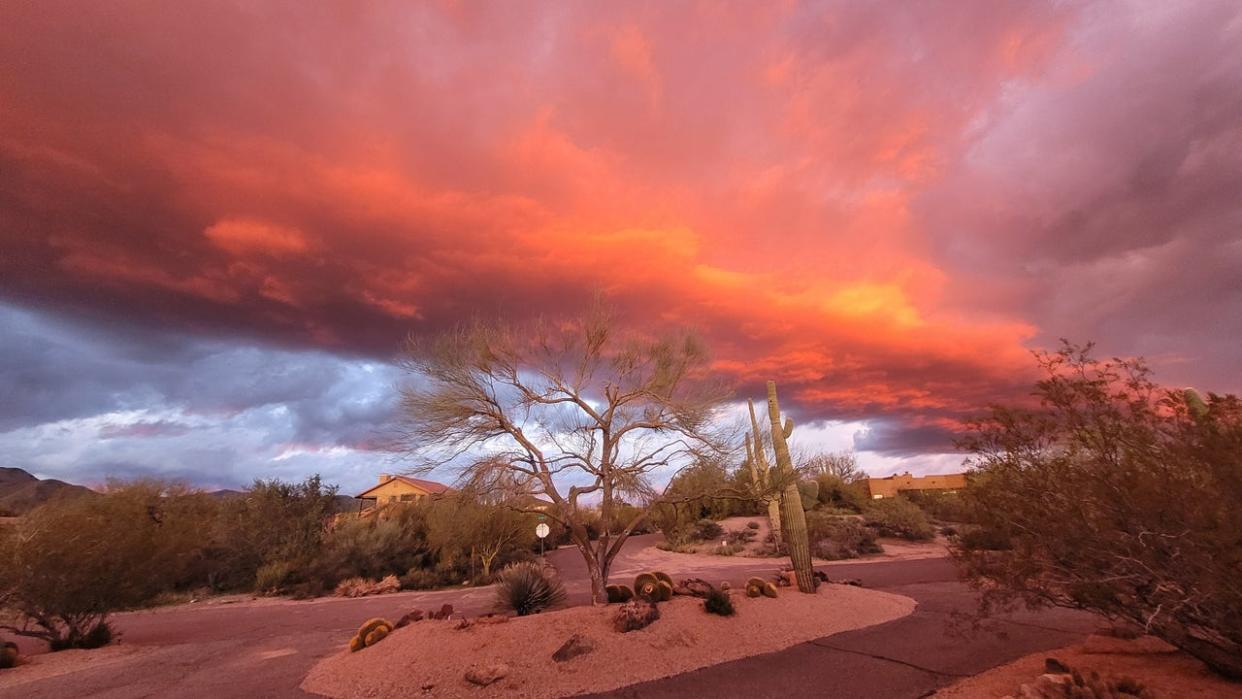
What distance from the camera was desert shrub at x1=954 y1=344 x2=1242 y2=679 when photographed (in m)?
5.01

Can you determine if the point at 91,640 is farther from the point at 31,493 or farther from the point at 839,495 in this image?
the point at 31,493

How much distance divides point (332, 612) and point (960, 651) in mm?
15644

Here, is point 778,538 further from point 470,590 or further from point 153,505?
point 153,505

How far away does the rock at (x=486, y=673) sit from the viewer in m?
7.08

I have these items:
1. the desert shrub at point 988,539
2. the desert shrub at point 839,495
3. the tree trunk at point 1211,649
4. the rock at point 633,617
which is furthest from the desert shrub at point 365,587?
the desert shrub at point 839,495

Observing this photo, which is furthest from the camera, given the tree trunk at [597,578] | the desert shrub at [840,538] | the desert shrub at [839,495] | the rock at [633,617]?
the desert shrub at [839,495]

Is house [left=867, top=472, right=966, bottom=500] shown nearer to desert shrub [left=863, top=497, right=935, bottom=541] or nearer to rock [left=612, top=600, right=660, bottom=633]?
desert shrub [left=863, top=497, right=935, bottom=541]

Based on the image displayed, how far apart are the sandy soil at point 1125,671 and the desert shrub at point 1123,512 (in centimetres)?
35

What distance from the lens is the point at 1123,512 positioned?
18.3 ft

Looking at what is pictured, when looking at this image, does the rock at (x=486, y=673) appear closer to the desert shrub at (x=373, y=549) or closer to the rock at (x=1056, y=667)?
the rock at (x=1056, y=667)

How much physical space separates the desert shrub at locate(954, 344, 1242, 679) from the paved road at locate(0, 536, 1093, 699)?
155 centimetres

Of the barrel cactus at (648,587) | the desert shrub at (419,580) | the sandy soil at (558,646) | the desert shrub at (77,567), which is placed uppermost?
the desert shrub at (77,567)

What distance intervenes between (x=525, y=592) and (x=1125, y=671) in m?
9.37

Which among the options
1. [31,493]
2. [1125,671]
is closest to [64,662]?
[1125,671]
